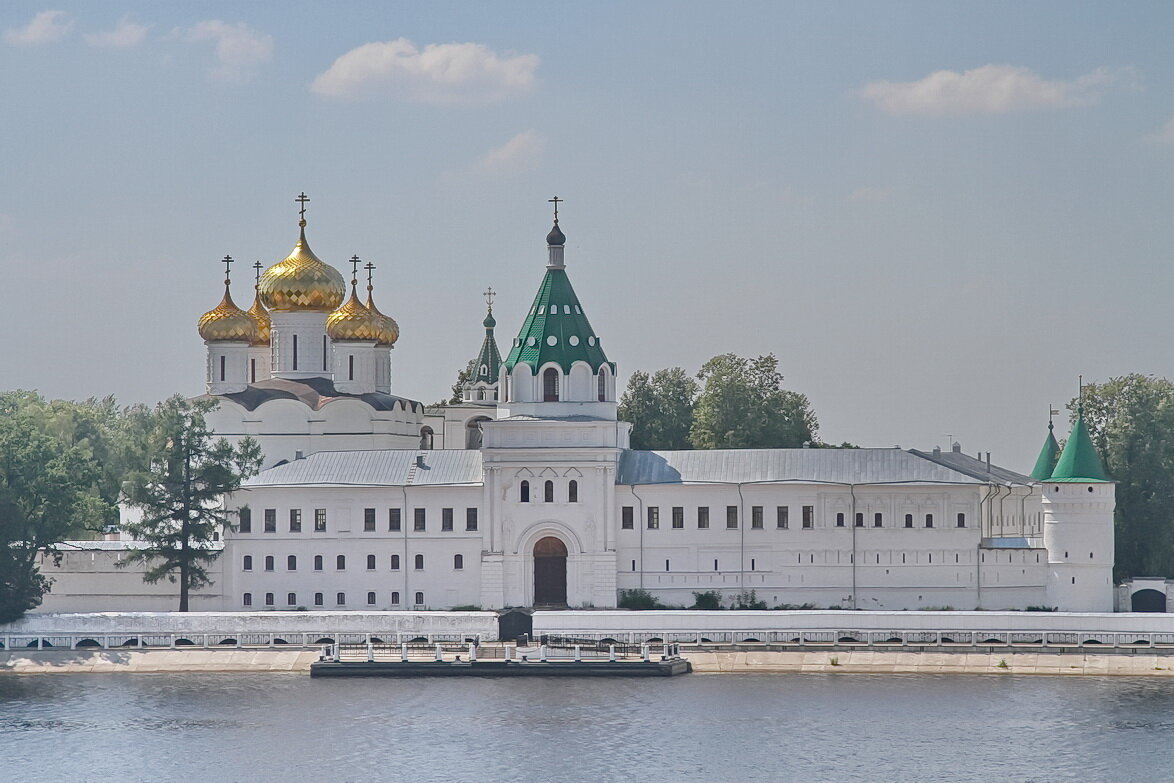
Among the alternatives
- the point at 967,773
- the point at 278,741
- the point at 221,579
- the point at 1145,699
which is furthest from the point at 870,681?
the point at 221,579

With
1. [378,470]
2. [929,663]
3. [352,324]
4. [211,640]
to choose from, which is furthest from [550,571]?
[352,324]

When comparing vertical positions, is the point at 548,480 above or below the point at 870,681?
above

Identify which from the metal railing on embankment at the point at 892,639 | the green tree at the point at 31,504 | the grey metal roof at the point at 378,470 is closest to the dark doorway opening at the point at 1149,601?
the metal railing on embankment at the point at 892,639

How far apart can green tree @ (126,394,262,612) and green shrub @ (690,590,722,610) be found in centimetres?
1051

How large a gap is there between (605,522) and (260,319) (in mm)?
16263

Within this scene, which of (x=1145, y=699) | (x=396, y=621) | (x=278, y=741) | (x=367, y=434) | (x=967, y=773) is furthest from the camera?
(x=367, y=434)

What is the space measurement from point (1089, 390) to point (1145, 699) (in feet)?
64.7

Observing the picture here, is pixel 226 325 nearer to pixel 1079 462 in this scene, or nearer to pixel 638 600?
pixel 638 600

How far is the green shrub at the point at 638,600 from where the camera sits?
54.6 meters

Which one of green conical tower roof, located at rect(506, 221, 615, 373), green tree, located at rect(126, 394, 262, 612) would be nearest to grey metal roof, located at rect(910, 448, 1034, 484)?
green conical tower roof, located at rect(506, 221, 615, 373)

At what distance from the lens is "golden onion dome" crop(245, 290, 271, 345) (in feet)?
219

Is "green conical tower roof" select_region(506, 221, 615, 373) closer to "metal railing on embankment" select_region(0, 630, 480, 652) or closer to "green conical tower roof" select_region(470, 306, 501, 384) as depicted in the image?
"metal railing on embankment" select_region(0, 630, 480, 652)

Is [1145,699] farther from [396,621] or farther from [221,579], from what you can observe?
[221,579]

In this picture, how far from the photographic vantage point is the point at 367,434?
6344 cm
